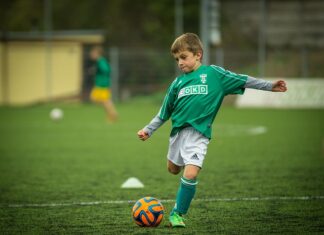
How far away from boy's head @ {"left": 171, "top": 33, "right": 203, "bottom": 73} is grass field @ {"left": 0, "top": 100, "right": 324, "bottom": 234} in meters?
1.40

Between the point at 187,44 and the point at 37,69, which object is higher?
the point at 187,44

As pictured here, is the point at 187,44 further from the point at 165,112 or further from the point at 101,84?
the point at 101,84

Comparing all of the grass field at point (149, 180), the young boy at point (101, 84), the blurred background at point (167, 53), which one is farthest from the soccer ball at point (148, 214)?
the blurred background at point (167, 53)

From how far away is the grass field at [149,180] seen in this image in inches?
257

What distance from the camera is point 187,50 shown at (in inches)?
248

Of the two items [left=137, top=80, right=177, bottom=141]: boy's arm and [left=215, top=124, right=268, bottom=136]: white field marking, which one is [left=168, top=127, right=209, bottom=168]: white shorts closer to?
[left=137, top=80, right=177, bottom=141]: boy's arm

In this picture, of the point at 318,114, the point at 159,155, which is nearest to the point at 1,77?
the point at 318,114

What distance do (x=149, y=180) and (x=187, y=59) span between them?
3.44m

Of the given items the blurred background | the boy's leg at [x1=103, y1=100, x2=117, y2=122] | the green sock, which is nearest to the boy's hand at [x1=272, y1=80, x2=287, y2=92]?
the green sock

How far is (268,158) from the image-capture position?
39.8 ft

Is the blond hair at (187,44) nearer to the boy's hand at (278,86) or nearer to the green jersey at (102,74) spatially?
the boy's hand at (278,86)

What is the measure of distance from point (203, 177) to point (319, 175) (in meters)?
1.55

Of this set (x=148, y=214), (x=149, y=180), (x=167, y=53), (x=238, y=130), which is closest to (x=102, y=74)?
(x=238, y=130)

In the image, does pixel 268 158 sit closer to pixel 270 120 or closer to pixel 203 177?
pixel 203 177
